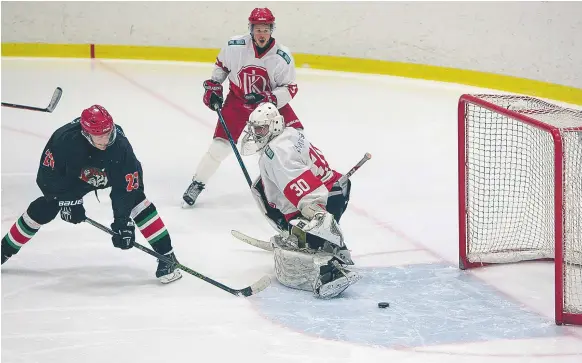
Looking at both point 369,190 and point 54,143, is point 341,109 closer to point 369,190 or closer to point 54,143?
point 369,190

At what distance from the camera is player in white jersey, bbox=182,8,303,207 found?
187 inches

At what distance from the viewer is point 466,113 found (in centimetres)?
416

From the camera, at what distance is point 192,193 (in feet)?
16.8

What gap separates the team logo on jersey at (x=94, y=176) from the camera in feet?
12.4

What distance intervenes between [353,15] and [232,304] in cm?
498

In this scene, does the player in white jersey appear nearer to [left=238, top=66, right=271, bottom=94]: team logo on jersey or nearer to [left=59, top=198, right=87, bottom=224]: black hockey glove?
[left=238, top=66, right=271, bottom=94]: team logo on jersey

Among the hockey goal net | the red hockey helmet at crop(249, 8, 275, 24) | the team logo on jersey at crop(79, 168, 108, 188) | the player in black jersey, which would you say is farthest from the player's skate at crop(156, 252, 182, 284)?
the red hockey helmet at crop(249, 8, 275, 24)

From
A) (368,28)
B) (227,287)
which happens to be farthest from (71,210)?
(368,28)

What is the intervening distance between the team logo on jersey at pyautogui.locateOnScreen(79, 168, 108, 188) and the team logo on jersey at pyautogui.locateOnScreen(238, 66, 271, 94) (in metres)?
1.28

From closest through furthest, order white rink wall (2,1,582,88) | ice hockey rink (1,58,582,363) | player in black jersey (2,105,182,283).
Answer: ice hockey rink (1,58,582,363), player in black jersey (2,105,182,283), white rink wall (2,1,582,88)

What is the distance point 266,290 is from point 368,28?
15.6ft

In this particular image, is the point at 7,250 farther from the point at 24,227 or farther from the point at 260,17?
the point at 260,17

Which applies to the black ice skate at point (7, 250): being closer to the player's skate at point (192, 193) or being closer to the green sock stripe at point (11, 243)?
the green sock stripe at point (11, 243)

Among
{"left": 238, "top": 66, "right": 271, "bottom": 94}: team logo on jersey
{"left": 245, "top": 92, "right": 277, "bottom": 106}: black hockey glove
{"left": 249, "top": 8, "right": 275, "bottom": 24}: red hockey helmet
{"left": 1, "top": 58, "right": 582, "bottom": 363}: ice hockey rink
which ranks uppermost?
{"left": 249, "top": 8, "right": 275, "bottom": 24}: red hockey helmet
